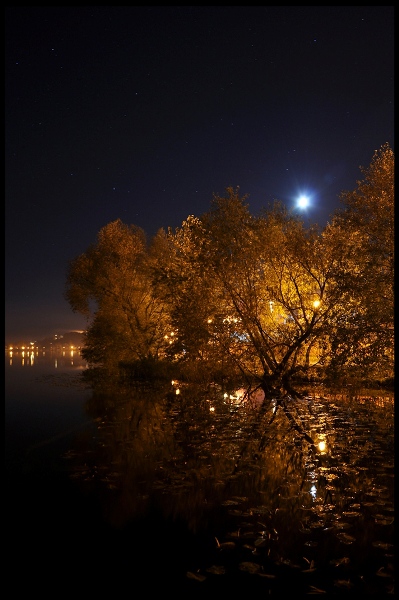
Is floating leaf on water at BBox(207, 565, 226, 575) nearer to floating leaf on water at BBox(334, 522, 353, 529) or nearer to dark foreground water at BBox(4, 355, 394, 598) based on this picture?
dark foreground water at BBox(4, 355, 394, 598)

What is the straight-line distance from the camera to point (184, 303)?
27.5 meters

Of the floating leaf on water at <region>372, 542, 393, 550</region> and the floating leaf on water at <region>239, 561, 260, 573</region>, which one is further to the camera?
the floating leaf on water at <region>372, 542, 393, 550</region>

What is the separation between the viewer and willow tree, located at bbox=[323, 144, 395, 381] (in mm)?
21000

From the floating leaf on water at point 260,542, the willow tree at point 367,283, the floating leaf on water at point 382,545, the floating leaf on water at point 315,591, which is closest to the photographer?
the floating leaf on water at point 315,591

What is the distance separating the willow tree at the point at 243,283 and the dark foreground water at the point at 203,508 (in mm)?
9162

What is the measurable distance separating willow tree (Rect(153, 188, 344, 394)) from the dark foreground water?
9.16 metres

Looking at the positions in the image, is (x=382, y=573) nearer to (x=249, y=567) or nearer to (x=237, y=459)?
(x=249, y=567)

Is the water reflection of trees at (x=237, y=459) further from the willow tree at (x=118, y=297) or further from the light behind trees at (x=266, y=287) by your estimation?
the willow tree at (x=118, y=297)

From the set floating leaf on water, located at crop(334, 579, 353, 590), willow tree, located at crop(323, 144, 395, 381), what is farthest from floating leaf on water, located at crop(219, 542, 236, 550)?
willow tree, located at crop(323, 144, 395, 381)

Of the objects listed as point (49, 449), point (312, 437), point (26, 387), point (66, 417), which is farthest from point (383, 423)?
point (26, 387)

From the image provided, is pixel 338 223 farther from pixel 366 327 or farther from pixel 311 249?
pixel 366 327

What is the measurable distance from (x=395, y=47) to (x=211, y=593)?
8.74 meters

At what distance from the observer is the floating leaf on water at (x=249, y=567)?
6680 mm

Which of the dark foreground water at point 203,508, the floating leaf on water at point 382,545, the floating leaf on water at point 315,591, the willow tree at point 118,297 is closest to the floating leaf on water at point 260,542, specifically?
the dark foreground water at point 203,508
